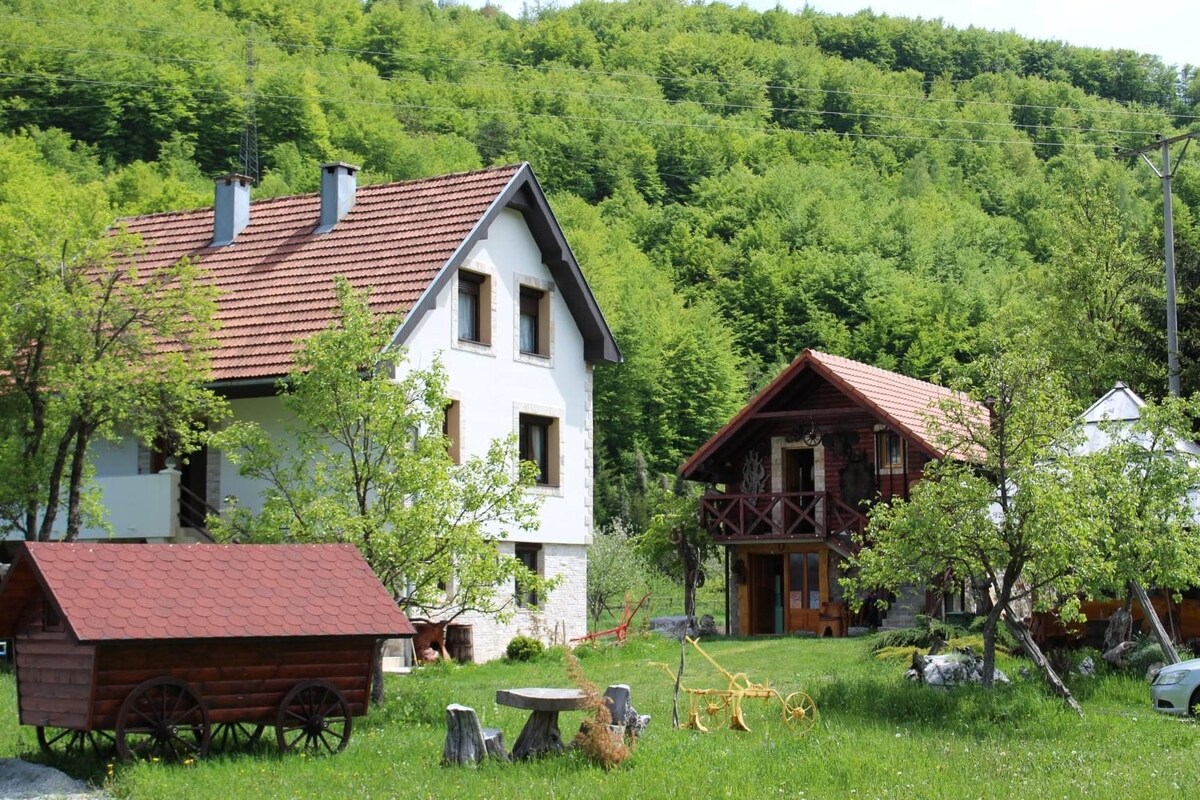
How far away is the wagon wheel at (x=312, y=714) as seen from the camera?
618 inches

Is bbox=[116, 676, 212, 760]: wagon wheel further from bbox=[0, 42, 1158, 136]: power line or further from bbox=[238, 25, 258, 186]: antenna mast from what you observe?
bbox=[0, 42, 1158, 136]: power line

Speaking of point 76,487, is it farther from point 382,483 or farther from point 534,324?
point 534,324

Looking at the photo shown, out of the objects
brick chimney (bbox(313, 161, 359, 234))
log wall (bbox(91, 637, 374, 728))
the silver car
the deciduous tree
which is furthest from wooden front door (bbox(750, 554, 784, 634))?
log wall (bbox(91, 637, 374, 728))

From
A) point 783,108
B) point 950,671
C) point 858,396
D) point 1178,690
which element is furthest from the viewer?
point 783,108

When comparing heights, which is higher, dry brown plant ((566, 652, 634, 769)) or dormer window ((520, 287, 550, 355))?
dormer window ((520, 287, 550, 355))

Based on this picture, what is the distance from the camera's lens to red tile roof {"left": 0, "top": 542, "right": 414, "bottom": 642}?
14586 millimetres

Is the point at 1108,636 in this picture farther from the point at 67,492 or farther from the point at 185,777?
the point at 67,492

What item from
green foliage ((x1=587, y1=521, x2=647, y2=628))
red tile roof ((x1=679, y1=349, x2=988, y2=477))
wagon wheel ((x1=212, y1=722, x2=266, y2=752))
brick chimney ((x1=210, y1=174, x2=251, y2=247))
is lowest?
wagon wheel ((x1=212, y1=722, x2=266, y2=752))

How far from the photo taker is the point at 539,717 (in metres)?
15.6

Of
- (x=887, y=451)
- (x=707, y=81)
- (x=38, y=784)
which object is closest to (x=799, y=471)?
(x=887, y=451)

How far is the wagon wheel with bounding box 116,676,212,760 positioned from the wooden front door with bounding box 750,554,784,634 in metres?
22.1

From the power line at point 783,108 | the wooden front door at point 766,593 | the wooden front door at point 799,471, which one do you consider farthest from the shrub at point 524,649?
the power line at point 783,108

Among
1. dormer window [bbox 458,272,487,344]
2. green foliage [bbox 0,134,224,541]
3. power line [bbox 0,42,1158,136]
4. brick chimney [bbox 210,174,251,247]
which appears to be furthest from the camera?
power line [bbox 0,42,1158,136]

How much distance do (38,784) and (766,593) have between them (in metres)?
24.0
